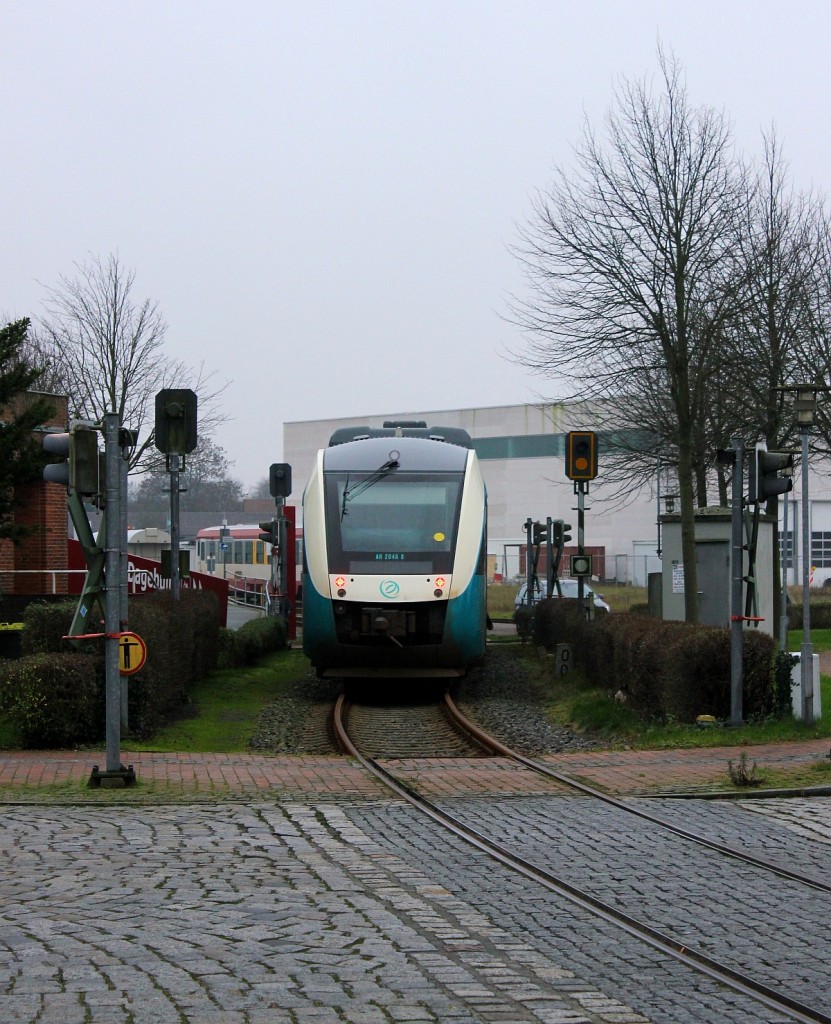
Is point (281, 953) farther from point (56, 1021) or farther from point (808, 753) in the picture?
point (808, 753)

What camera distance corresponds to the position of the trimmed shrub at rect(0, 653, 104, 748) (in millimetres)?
13664

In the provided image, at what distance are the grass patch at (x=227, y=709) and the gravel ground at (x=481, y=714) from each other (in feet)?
0.83

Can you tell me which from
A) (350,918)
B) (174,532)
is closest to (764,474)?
(350,918)

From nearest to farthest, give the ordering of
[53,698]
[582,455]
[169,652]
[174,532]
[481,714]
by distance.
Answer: [53,698] < [169,652] < [481,714] < [582,455] < [174,532]

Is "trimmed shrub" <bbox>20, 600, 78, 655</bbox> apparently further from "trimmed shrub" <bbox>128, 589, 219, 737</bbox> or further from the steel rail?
the steel rail

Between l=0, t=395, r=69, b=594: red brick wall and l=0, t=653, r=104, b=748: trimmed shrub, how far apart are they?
48.7 feet

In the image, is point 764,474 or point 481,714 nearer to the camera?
point 764,474

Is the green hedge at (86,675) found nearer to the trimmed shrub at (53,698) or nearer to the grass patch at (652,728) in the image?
the trimmed shrub at (53,698)

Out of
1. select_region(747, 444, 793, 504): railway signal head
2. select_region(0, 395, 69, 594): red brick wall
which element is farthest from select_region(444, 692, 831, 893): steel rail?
select_region(0, 395, 69, 594): red brick wall

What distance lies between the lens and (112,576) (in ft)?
38.1

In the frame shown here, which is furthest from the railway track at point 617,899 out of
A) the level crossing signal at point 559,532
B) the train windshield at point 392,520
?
the level crossing signal at point 559,532

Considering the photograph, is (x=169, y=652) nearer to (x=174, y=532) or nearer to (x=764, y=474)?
(x=174, y=532)

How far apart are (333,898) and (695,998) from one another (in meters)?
2.33

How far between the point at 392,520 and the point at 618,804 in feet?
25.9
